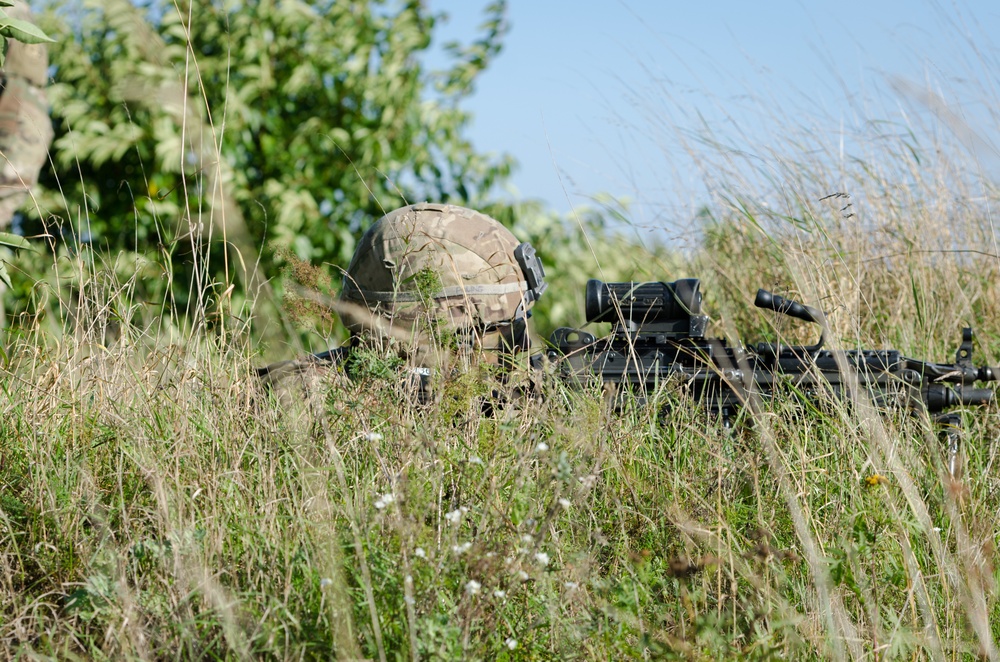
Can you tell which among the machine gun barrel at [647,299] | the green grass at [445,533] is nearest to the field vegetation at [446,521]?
the green grass at [445,533]

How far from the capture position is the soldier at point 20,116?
456 cm

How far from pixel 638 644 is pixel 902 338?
2524 mm

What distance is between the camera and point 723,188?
4180mm

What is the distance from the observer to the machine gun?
2.89 meters

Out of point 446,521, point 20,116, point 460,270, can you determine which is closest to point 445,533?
point 446,521

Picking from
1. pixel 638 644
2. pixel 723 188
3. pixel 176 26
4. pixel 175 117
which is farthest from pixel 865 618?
pixel 176 26

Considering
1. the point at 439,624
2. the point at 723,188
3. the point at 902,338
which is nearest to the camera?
the point at 439,624

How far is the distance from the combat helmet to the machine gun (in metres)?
0.22

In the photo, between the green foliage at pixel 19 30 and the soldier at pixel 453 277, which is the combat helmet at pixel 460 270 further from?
the green foliage at pixel 19 30

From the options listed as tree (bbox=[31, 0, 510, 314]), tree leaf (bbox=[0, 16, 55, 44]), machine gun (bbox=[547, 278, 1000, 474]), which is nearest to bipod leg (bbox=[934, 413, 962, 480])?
machine gun (bbox=[547, 278, 1000, 474])

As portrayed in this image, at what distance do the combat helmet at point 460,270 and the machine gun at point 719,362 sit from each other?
0.72ft

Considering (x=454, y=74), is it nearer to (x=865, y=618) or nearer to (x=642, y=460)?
(x=642, y=460)

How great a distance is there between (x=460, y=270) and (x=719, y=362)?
871 mm

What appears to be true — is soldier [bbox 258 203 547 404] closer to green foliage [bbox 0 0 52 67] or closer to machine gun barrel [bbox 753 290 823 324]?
machine gun barrel [bbox 753 290 823 324]
